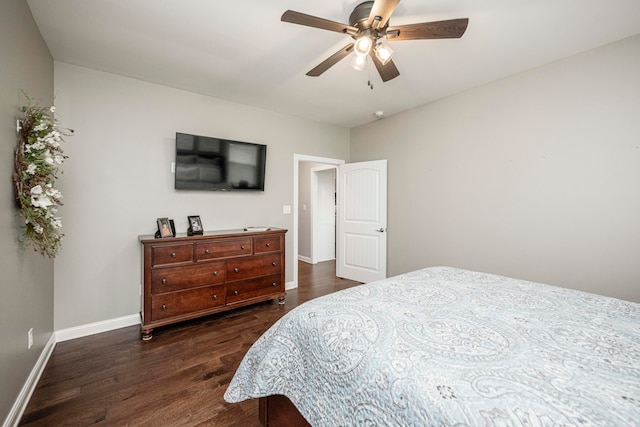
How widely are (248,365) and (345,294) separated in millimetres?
621

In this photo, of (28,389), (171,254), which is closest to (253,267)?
(171,254)

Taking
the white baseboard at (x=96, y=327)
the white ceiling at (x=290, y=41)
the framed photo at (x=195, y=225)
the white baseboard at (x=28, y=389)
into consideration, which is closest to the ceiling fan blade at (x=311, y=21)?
the white ceiling at (x=290, y=41)

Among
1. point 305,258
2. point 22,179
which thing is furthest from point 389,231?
point 22,179

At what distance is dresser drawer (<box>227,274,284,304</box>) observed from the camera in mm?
2906

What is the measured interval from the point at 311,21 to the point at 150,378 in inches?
102

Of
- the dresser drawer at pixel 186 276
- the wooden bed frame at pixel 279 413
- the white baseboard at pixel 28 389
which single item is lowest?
the white baseboard at pixel 28 389

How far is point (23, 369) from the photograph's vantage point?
164cm

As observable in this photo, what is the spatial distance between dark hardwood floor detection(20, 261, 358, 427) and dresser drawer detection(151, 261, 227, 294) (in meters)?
0.44

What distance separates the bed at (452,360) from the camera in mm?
676

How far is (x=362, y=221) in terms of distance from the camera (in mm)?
4180

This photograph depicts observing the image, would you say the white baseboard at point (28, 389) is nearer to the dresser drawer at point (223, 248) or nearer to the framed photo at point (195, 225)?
the dresser drawer at point (223, 248)

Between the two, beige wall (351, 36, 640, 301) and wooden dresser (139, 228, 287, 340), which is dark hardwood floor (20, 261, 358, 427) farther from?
beige wall (351, 36, 640, 301)

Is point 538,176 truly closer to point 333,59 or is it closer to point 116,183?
point 333,59

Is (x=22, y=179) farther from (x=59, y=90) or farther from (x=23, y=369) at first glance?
(x=59, y=90)
